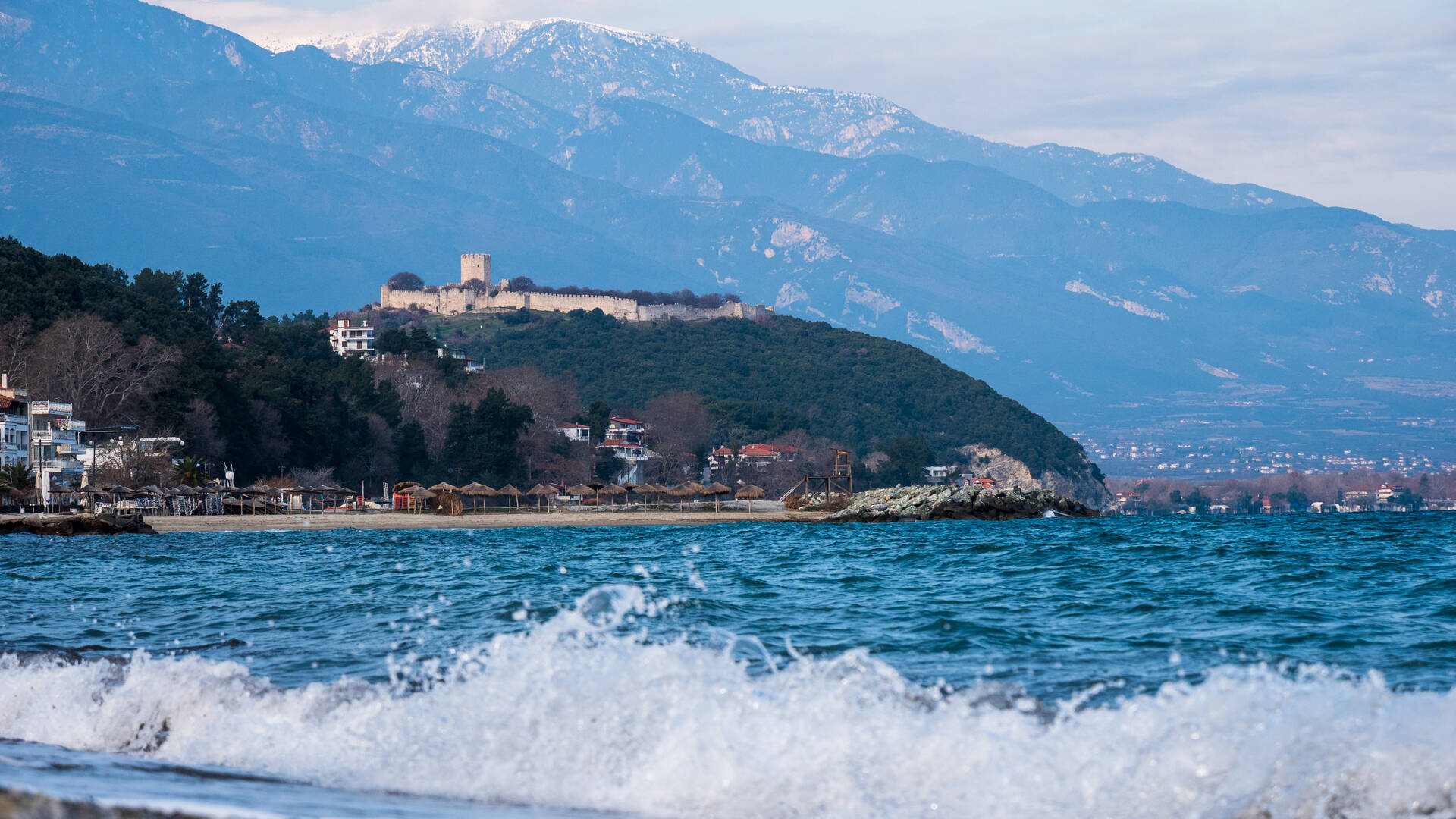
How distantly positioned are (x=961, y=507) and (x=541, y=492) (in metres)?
24.4

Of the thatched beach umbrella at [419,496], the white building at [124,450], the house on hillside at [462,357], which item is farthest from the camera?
the house on hillside at [462,357]

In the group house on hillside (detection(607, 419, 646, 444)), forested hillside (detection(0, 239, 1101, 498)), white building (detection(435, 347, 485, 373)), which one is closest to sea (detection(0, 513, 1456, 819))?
forested hillside (detection(0, 239, 1101, 498))

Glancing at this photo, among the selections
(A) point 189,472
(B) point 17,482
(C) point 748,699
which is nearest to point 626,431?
(A) point 189,472

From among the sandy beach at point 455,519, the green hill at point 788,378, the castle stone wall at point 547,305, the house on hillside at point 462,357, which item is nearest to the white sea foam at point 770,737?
the sandy beach at point 455,519

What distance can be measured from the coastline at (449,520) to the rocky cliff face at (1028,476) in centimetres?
6124

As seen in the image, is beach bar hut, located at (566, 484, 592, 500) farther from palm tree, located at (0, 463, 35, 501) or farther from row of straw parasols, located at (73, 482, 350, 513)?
palm tree, located at (0, 463, 35, 501)

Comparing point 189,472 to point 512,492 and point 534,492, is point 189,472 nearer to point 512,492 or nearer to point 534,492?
point 512,492

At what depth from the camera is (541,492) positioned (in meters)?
70.8

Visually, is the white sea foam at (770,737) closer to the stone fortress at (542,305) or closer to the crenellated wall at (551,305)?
the stone fortress at (542,305)

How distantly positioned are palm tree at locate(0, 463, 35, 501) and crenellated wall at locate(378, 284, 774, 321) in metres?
128

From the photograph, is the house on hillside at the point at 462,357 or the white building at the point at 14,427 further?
the house on hillside at the point at 462,357

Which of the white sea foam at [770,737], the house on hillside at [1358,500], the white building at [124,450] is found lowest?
the house on hillside at [1358,500]

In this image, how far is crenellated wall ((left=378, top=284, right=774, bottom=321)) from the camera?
177875 mm

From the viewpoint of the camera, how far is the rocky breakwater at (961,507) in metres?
55.4
